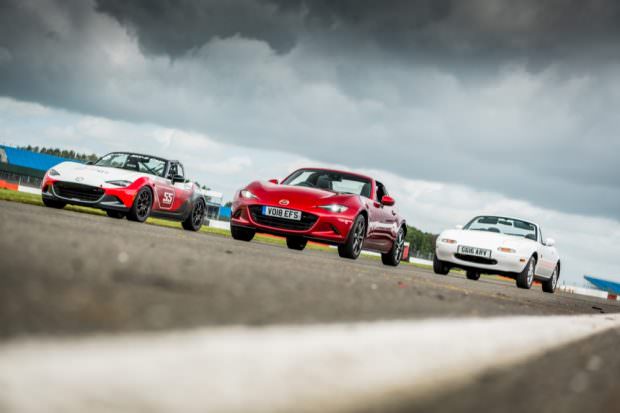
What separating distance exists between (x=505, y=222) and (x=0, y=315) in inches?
527

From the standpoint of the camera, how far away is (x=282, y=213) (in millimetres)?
10273

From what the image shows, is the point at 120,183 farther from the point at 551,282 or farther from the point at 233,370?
the point at 233,370

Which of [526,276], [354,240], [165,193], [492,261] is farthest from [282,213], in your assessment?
[526,276]

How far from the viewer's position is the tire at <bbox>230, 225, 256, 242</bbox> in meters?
11.4

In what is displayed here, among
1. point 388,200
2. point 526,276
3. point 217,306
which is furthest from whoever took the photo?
point 526,276

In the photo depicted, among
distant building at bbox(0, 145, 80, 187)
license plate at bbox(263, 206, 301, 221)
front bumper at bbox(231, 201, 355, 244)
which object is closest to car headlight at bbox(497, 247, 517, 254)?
front bumper at bbox(231, 201, 355, 244)

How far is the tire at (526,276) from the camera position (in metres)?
13.0

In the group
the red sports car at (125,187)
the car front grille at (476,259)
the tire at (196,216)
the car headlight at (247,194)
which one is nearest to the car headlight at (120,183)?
the red sports car at (125,187)

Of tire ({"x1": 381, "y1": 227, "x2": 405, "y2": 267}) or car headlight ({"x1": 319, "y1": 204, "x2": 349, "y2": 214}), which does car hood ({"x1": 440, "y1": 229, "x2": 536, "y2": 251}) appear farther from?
car headlight ({"x1": 319, "y1": 204, "x2": 349, "y2": 214})

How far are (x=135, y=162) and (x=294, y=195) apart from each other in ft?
15.0

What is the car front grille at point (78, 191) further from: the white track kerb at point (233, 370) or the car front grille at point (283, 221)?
the white track kerb at point (233, 370)

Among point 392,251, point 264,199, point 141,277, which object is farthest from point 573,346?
point 392,251

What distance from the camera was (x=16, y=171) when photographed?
79.4m

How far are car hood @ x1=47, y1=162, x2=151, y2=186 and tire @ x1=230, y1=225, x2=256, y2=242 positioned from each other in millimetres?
2243
